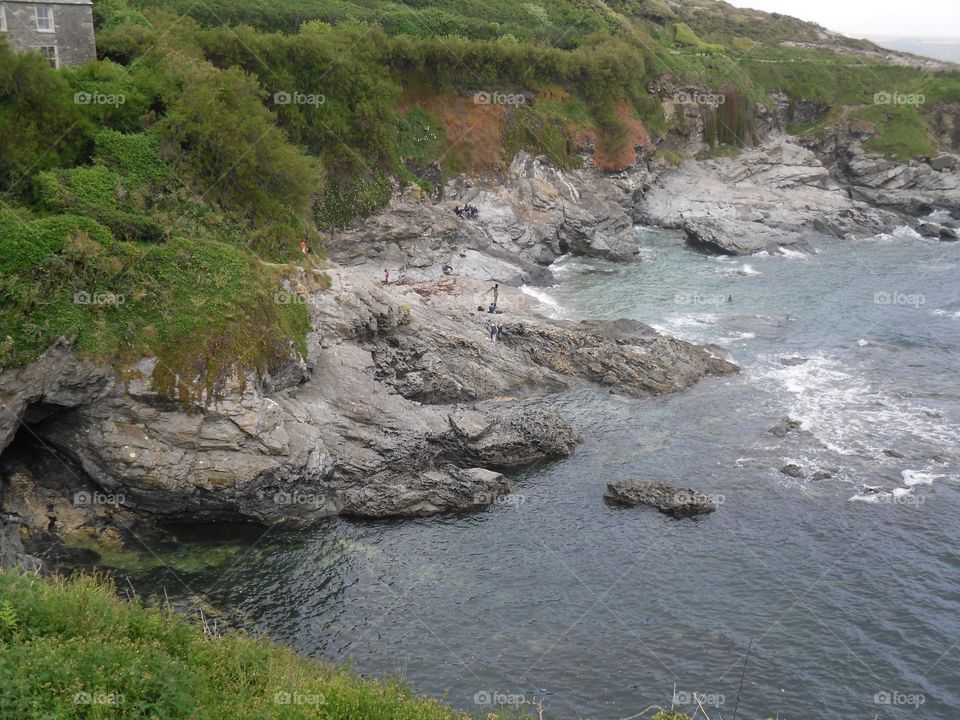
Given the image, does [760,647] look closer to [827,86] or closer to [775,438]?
[775,438]

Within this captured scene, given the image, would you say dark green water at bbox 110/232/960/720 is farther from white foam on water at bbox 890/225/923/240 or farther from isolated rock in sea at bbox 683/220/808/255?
white foam on water at bbox 890/225/923/240

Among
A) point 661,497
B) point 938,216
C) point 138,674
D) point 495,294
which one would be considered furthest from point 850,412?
point 938,216

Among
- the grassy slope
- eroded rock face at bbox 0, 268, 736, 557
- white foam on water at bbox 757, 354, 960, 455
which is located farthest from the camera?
white foam on water at bbox 757, 354, 960, 455

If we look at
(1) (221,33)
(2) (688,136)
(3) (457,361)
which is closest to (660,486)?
(3) (457,361)

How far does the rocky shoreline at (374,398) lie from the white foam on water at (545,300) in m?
1.43

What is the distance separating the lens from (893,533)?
31969 mm

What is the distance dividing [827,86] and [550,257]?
64.7m

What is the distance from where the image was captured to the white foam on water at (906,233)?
8094cm

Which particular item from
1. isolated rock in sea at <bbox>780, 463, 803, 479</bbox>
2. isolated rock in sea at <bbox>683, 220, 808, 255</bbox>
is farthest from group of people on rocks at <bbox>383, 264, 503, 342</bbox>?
isolated rock in sea at <bbox>683, 220, 808, 255</bbox>

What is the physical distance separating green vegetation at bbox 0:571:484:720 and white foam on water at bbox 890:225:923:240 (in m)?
77.4

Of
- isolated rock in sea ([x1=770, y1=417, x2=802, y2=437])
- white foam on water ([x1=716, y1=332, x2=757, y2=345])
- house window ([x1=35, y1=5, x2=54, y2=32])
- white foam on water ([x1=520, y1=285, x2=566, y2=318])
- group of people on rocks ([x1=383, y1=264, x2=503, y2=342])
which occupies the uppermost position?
house window ([x1=35, y1=5, x2=54, y2=32])

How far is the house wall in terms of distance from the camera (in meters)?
41.0

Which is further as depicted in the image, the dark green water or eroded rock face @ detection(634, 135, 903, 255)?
eroded rock face @ detection(634, 135, 903, 255)

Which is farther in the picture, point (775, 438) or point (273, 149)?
point (273, 149)
